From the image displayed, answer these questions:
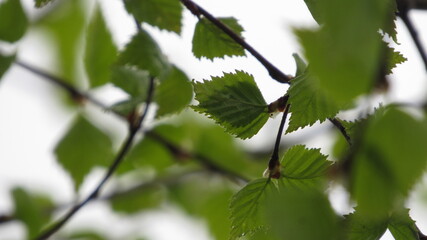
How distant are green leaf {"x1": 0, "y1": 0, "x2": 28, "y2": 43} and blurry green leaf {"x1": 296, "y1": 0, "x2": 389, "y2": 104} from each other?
0.49 meters

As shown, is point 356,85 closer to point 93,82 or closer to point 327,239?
point 327,239

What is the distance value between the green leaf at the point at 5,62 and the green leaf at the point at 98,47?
21 cm

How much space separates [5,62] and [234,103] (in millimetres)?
281

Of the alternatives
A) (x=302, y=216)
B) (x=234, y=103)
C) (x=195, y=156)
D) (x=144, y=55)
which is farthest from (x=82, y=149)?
(x=302, y=216)

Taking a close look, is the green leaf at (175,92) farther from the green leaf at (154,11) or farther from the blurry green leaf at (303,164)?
the blurry green leaf at (303,164)

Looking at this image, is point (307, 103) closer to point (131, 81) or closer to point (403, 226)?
point (403, 226)

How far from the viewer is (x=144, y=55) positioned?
630mm

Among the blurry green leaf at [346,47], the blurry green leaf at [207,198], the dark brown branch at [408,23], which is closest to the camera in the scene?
the blurry green leaf at [346,47]

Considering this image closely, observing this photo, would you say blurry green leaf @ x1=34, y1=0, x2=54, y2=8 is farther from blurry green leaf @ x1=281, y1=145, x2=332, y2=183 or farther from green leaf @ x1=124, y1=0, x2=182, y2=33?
blurry green leaf @ x1=281, y1=145, x2=332, y2=183

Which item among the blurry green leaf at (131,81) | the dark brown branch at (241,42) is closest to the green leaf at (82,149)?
the blurry green leaf at (131,81)

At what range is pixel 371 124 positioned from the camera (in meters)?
0.33

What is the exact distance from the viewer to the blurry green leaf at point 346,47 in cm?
29

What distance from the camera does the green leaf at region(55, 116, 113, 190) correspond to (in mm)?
921

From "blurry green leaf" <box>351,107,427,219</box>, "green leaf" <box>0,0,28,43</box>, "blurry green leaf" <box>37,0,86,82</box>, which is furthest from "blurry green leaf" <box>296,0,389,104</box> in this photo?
"blurry green leaf" <box>37,0,86,82</box>
